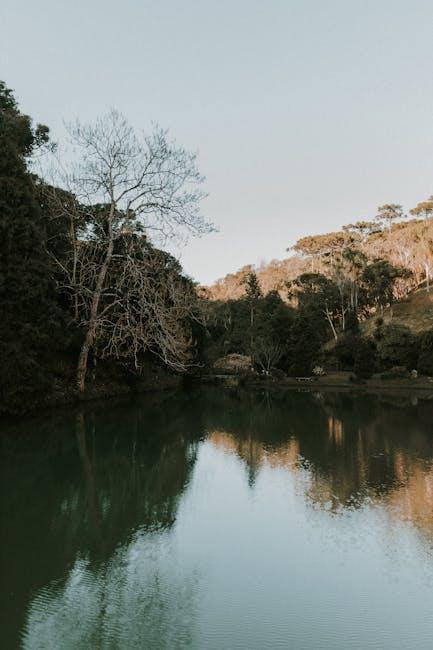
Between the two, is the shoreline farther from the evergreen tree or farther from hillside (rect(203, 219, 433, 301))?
the evergreen tree

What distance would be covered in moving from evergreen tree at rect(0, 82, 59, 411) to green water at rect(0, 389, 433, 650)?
11.4ft

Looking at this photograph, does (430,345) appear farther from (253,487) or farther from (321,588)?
(321,588)

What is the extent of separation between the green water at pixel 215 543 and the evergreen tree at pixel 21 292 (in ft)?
11.4

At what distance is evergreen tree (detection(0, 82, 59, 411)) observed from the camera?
19.4 metres

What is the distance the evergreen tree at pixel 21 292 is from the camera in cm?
1939

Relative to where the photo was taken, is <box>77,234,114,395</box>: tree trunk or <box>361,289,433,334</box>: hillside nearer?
<box>77,234,114,395</box>: tree trunk

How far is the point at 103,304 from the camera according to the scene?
2730 cm

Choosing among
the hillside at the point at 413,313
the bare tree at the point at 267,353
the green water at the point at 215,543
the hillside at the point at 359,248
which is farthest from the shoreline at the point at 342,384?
the green water at the point at 215,543

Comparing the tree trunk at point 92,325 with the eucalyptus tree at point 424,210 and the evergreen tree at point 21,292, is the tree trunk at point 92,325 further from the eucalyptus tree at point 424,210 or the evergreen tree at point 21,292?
the eucalyptus tree at point 424,210

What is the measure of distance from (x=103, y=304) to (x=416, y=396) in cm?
1977

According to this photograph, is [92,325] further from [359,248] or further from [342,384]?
[359,248]

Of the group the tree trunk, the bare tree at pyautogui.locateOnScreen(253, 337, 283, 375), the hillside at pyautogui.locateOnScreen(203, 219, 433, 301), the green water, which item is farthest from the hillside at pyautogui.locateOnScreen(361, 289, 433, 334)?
the green water

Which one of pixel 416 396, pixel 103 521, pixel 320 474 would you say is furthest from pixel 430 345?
pixel 103 521

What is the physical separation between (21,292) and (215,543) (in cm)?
1506
